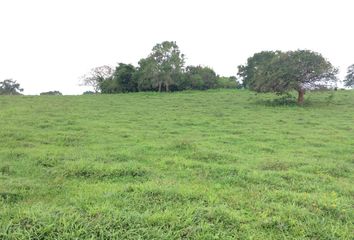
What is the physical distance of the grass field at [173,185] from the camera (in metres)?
4.16

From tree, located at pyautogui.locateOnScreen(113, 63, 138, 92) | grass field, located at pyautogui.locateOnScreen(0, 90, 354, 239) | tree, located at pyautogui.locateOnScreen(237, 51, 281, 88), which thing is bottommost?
grass field, located at pyautogui.locateOnScreen(0, 90, 354, 239)

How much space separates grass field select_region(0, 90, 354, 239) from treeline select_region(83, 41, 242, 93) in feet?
91.3

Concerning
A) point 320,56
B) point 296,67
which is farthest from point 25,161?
point 320,56

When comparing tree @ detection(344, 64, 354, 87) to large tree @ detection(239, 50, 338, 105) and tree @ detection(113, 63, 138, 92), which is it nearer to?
tree @ detection(113, 63, 138, 92)

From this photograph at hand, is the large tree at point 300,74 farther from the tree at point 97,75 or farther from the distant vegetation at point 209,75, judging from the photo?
the tree at point 97,75

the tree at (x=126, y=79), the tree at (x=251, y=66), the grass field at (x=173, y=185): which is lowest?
the grass field at (x=173, y=185)

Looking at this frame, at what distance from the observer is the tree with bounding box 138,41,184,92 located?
129ft

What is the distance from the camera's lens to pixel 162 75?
130 ft

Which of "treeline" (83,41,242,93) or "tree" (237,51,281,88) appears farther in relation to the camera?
"tree" (237,51,281,88)

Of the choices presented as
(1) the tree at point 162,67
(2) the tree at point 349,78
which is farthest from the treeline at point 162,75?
(2) the tree at point 349,78

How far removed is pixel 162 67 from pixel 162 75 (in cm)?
105

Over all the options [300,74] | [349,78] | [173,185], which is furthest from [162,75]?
[349,78]

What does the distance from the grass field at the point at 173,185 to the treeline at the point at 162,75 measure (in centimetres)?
2782

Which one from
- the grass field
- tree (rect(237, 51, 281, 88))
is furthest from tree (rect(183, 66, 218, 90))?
the grass field
